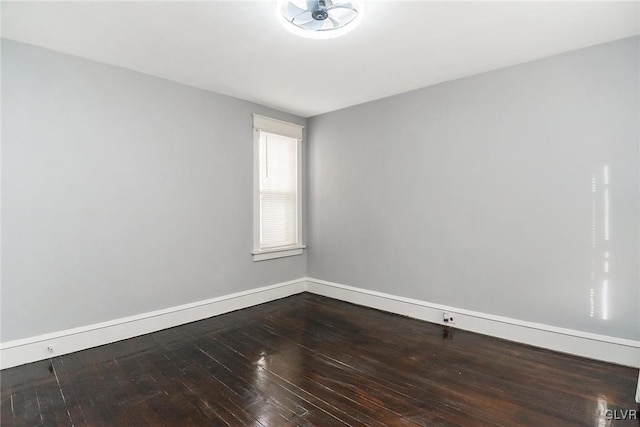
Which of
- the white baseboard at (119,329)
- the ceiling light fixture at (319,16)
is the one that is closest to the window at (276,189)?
the white baseboard at (119,329)

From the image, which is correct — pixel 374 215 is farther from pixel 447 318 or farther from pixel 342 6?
pixel 342 6

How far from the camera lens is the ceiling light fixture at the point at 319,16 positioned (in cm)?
212

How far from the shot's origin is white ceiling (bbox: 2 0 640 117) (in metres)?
2.24

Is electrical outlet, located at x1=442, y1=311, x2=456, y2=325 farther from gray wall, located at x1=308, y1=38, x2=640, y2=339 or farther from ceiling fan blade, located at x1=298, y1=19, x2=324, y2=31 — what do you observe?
ceiling fan blade, located at x1=298, y1=19, x2=324, y2=31

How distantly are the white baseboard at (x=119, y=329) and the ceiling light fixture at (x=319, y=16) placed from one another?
301cm

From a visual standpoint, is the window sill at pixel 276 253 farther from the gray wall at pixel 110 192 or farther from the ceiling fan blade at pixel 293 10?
the ceiling fan blade at pixel 293 10

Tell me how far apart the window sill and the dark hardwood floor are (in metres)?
1.18

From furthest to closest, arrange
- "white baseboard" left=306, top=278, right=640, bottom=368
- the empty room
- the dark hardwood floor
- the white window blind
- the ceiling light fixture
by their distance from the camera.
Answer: the white window blind, "white baseboard" left=306, top=278, right=640, bottom=368, the empty room, the ceiling light fixture, the dark hardwood floor

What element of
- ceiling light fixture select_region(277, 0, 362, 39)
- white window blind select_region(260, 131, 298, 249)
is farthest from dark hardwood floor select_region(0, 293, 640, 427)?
ceiling light fixture select_region(277, 0, 362, 39)

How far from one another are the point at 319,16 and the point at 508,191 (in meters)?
2.36

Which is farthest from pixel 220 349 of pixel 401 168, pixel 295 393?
pixel 401 168

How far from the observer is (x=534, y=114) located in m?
3.01

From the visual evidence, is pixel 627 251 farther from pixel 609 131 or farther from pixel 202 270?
pixel 202 270

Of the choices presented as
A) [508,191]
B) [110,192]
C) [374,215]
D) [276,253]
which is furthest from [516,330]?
[110,192]
